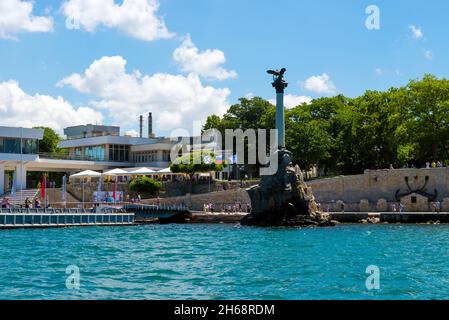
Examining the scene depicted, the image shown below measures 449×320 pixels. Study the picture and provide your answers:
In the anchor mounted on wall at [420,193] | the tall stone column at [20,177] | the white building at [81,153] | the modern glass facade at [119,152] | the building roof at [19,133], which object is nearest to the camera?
the anchor mounted on wall at [420,193]

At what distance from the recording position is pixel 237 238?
123ft

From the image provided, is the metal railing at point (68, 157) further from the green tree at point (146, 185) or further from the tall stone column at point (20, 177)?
the green tree at point (146, 185)

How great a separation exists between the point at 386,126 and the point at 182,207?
24.2 meters

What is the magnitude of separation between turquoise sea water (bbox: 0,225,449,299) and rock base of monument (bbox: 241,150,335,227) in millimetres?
10731

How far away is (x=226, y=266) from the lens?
23.1 meters

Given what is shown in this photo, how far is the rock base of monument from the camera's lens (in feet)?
161

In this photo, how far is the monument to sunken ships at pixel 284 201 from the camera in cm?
4916

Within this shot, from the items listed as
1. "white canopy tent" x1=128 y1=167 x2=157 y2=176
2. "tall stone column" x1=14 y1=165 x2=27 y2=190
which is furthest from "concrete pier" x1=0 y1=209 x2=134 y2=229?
"tall stone column" x1=14 y1=165 x2=27 y2=190

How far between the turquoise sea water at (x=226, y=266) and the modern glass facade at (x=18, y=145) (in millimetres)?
27170

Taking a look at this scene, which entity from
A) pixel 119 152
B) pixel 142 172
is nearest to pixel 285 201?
pixel 142 172
